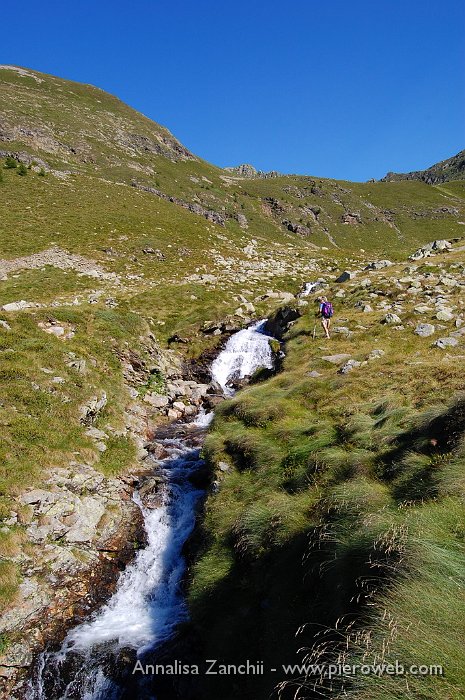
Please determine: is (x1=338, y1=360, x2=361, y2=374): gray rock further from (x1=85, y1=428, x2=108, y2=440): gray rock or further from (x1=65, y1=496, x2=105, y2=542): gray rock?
(x1=65, y1=496, x2=105, y2=542): gray rock

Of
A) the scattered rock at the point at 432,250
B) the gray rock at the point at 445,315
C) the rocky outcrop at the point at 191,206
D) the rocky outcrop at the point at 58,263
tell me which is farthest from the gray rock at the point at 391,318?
the rocky outcrop at the point at 191,206

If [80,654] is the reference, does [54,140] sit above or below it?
above

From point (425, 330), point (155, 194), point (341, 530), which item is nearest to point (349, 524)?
point (341, 530)

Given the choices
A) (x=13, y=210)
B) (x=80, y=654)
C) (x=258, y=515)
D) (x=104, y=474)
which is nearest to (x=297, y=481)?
(x=258, y=515)

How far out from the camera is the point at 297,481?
9.02m

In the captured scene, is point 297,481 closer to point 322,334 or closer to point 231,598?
point 231,598

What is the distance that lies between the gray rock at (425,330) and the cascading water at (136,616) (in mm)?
11390

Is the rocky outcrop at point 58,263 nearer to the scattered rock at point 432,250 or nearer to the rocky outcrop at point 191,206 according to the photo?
the scattered rock at point 432,250

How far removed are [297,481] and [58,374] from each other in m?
11.1

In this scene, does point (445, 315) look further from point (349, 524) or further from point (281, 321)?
point (349, 524)

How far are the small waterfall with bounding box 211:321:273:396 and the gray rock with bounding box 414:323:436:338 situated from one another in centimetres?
854

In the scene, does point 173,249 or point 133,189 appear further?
point 133,189

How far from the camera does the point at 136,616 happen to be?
9.38 m

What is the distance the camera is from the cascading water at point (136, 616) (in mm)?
7828
